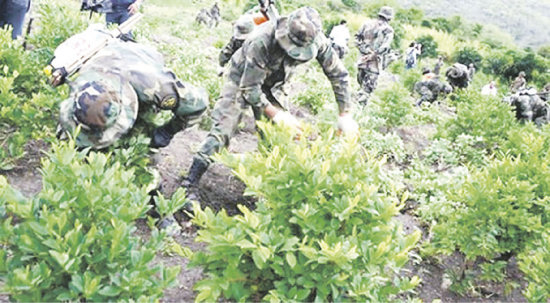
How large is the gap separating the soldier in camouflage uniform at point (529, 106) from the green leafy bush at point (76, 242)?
6.64 metres

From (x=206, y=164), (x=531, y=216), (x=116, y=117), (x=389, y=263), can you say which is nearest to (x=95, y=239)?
(x=116, y=117)

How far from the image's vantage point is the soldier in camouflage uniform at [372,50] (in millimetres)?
8266

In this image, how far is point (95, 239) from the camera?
6.07ft

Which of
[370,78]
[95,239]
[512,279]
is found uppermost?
[95,239]

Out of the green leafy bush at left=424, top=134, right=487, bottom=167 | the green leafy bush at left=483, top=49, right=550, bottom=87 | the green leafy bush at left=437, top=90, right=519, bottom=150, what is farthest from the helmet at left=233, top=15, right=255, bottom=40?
the green leafy bush at left=483, top=49, right=550, bottom=87

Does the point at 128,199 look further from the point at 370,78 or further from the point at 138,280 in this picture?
the point at 370,78

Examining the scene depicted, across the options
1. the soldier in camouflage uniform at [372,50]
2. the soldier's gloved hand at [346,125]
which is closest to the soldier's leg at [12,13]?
the soldier's gloved hand at [346,125]

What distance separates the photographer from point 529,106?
748 centimetres

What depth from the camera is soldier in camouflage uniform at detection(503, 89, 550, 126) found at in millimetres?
7395

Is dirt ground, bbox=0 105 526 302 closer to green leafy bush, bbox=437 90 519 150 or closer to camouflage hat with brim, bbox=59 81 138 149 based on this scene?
camouflage hat with brim, bbox=59 81 138 149

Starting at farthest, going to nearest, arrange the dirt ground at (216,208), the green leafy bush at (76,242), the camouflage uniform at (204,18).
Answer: the camouflage uniform at (204,18) → the dirt ground at (216,208) → the green leafy bush at (76,242)

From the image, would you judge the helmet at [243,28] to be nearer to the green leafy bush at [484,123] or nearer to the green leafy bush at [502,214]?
the green leafy bush at [502,214]

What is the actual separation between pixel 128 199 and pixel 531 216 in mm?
2585

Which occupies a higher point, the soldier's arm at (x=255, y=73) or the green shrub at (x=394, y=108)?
the soldier's arm at (x=255, y=73)
